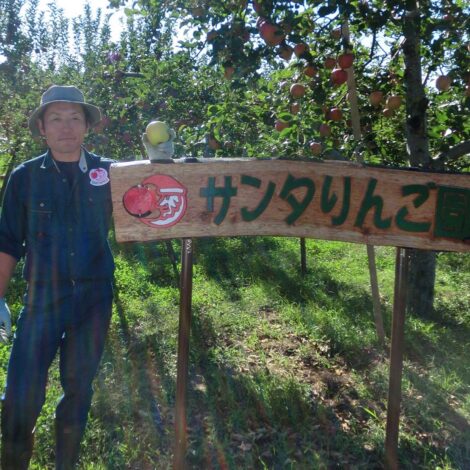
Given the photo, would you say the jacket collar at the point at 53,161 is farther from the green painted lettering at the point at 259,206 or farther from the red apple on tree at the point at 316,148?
the red apple on tree at the point at 316,148

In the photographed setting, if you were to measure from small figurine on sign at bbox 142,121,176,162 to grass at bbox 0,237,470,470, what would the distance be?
1.57 meters

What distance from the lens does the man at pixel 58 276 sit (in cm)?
230

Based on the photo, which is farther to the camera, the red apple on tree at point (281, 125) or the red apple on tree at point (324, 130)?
the red apple on tree at point (281, 125)

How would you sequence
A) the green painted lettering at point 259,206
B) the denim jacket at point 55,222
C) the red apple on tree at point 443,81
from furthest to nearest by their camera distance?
the red apple on tree at point 443,81, the denim jacket at point 55,222, the green painted lettering at point 259,206

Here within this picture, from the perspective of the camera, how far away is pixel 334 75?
3.55 m

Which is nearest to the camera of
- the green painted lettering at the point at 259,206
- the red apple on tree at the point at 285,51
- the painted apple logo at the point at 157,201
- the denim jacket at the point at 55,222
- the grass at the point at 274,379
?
the painted apple logo at the point at 157,201

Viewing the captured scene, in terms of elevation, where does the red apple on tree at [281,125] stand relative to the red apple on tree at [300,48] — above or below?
below

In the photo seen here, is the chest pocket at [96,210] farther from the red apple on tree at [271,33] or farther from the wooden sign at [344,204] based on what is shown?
the red apple on tree at [271,33]

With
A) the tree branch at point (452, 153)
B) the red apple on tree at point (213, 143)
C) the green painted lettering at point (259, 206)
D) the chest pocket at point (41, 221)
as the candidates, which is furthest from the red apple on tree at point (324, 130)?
the chest pocket at point (41, 221)

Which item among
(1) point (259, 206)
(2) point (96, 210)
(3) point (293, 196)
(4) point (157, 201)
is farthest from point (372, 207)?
(2) point (96, 210)

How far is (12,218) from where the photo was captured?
7.77ft

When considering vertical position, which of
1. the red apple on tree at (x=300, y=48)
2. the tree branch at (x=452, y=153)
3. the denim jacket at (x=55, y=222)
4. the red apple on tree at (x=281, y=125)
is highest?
the red apple on tree at (x=300, y=48)

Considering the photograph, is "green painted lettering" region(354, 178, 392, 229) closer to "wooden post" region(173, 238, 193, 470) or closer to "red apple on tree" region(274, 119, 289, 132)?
"wooden post" region(173, 238, 193, 470)

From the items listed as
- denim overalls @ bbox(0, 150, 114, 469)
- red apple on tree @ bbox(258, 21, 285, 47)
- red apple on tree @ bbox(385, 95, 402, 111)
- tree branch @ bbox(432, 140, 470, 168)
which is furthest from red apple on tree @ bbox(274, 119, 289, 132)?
denim overalls @ bbox(0, 150, 114, 469)
